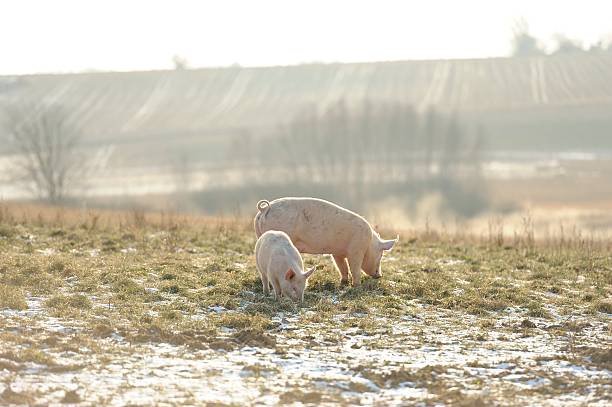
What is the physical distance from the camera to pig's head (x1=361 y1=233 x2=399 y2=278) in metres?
14.4

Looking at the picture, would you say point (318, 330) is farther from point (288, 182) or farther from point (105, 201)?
point (288, 182)

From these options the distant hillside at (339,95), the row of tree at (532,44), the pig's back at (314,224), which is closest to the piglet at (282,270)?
the pig's back at (314,224)

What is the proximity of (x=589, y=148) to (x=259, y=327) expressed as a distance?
6469cm

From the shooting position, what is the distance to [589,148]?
70.2 m

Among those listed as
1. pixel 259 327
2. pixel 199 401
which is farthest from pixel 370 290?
pixel 199 401

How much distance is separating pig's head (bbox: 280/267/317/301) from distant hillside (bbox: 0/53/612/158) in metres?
62.4

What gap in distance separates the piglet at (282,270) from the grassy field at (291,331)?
27 centimetres

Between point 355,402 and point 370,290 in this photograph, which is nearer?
point 355,402

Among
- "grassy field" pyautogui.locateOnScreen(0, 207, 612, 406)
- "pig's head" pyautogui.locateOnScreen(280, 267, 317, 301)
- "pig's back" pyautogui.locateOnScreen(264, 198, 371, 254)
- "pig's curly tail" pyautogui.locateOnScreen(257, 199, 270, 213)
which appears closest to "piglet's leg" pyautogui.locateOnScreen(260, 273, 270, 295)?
"grassy field" pyautogui.locateOnScreen(0, 207, 612, 406)

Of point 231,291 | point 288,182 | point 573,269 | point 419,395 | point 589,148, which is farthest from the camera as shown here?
point 589,148

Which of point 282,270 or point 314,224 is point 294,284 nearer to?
point 282,270

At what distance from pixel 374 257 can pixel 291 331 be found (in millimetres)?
4319

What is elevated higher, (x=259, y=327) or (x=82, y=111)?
(x=82, y=111)

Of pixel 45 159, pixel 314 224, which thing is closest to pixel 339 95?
pixel 45 159
